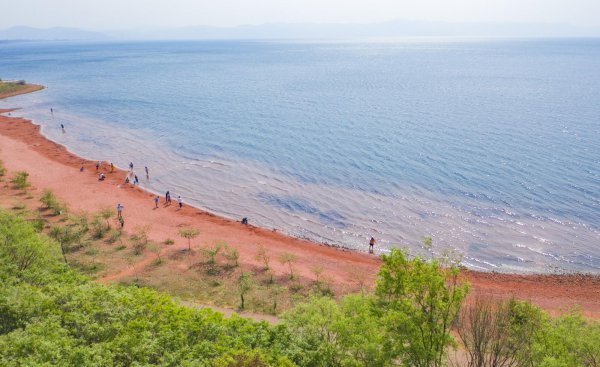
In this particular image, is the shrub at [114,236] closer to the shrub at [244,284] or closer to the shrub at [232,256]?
the shrub at [232,256]

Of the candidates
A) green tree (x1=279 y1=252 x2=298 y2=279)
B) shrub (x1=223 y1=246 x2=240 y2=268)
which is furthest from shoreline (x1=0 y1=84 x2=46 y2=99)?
green tree (x1=279 y1=252 x2=298 y2=279)

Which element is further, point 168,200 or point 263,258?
point 168,200

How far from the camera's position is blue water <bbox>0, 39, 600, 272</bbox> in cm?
4909

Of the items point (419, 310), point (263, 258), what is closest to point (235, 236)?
point (263, 258)

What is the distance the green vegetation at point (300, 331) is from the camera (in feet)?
60.0

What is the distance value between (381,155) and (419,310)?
55177mm

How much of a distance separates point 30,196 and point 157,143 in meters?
30.7

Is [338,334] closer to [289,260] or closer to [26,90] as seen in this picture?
[289,260]

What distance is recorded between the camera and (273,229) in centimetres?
5112

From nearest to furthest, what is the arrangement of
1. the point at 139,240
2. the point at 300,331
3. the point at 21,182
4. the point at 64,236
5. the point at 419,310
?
the point at 419,310 → the point at 300,331 → the point at 64,236 → the point at 139,240 → the point at 21,182

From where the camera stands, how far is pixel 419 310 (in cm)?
1897

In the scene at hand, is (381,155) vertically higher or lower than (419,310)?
lower

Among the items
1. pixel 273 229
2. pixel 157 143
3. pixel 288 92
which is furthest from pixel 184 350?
pixel 288 92

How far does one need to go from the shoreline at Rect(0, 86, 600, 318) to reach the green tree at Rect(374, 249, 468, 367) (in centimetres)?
1218
